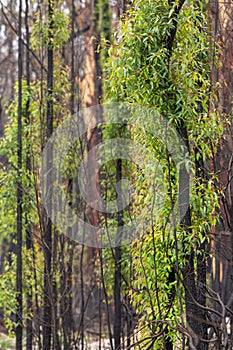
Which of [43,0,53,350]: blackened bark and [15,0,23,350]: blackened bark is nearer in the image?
[43,0,53,350]: blackened bark

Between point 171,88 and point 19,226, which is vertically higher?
point 171,88

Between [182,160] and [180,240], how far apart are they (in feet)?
2.04

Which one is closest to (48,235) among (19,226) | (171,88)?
(19,226)

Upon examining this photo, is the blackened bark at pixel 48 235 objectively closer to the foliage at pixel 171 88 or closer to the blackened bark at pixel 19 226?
the blackened bark at pixel 19 226

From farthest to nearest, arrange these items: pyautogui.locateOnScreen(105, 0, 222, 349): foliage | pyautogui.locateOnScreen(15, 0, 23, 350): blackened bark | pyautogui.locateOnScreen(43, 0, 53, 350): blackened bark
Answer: pyautogui.locateOnScreen(15, 0, 23, 350): blackened bark, pyautogui.locateOnScreen(43, 0, 53, 350): blackened bark, pyautogui.locateOnScreen(105, 0, 222, 349): foliage

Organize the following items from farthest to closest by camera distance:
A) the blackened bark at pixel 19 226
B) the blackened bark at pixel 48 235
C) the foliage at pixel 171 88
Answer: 1. the blackened bark at pixel 19 226
2. the blackened bark at pixel 48 235
3. the foliage at pixel 171 88

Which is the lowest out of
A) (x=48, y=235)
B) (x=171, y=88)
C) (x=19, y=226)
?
(x=48, y=235)

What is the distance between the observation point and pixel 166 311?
512 centimetres

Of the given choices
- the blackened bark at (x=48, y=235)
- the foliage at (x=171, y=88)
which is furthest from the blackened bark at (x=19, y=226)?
the foliage at (x=171, y=88)

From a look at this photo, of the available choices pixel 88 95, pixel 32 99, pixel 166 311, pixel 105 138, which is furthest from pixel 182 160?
pixel 88 95

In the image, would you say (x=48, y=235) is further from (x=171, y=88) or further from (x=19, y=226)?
(x=171, y=88)

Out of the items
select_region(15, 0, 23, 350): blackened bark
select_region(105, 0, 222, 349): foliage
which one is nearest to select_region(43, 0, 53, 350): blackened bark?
select_region(15, 0, 23, 350): blackened bark

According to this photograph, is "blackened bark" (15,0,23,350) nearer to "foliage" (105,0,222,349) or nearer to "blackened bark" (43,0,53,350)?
"blackened bark" (43,0,53,350)

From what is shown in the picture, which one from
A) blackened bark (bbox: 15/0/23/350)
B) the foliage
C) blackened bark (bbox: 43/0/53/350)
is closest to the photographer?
the foliage
